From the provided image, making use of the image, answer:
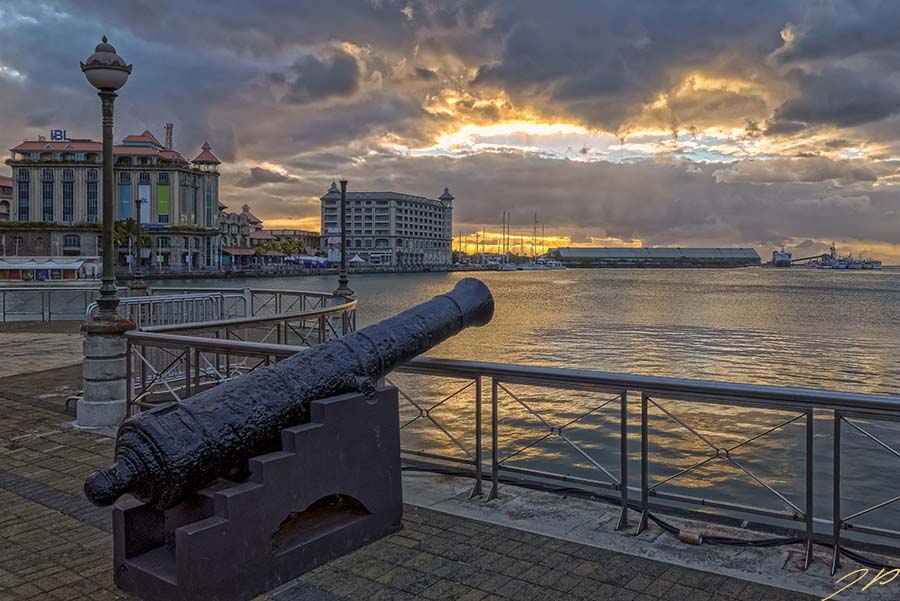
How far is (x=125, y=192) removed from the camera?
409ft

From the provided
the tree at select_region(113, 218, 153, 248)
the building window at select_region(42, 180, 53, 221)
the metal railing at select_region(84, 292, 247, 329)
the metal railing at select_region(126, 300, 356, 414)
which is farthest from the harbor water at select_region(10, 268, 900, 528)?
the building window at select_region(42, 180, 53, 221)

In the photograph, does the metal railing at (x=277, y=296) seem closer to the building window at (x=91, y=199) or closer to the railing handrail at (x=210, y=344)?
the railing handrail at (x=210, y=344)

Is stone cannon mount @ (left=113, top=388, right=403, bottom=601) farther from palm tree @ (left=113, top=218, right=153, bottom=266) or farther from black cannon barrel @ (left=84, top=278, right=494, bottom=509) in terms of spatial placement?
palm tree @ (left=113, top=218, right=153, bottom=266)

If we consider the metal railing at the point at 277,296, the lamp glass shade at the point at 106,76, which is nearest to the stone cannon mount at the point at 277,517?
the lamp glass shade at the point at 106,76

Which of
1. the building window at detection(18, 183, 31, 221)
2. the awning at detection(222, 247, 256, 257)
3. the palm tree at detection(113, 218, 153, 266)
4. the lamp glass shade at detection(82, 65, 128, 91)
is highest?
the building window at detection(18, 183, 31, 221)

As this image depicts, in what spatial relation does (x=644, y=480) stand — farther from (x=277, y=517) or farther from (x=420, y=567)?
(x=277, y=517)

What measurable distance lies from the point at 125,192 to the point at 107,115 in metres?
128

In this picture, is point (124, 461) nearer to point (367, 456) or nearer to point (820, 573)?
point (367, 456)

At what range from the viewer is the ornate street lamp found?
819cm

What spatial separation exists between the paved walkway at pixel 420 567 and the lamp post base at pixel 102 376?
95.7 inches

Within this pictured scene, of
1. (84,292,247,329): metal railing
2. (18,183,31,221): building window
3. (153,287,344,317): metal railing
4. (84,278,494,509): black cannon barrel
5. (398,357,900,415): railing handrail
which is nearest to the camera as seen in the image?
(84,278,494,509): black cannon barrel

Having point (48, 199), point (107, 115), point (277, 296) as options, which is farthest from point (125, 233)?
point (107, 115)

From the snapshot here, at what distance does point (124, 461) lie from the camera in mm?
3596

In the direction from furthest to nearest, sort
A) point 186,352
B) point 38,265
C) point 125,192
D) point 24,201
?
1. point 125,192
2. point 24,201
3. point 38,265
4. point 186,352
